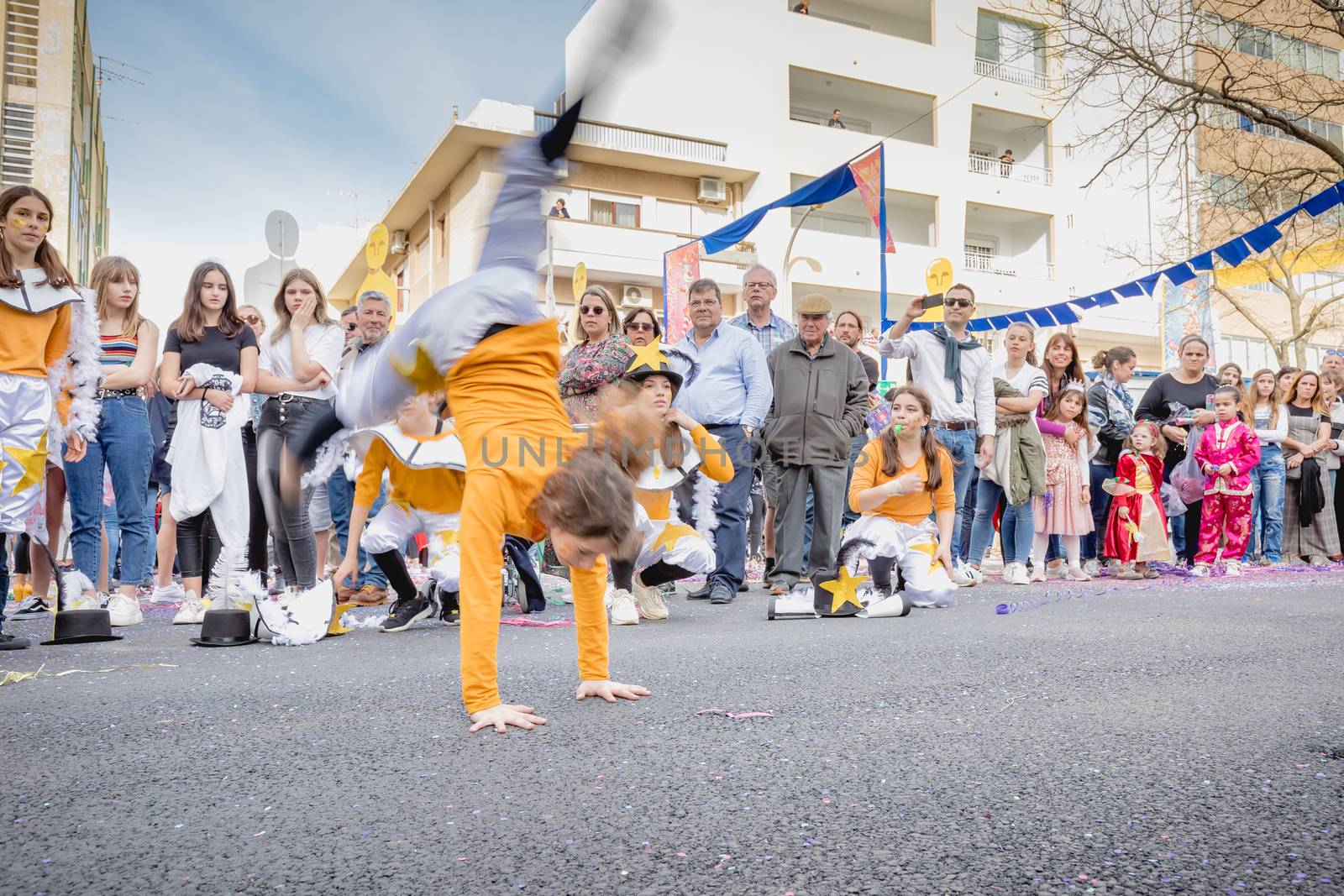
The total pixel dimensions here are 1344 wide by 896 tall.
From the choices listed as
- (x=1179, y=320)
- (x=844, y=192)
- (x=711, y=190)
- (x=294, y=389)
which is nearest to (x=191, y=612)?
(x=294, y=389)

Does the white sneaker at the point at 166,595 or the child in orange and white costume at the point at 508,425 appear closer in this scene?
the child in orange and white costume at the point at 508,425

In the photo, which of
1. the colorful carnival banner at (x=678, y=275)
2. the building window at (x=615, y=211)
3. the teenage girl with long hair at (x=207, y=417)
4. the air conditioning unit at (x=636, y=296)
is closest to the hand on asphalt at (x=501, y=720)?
the teenage girl with long hair at (x=207, y=417)

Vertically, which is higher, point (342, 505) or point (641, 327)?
point (641, 327)

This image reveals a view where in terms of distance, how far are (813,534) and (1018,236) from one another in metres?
23.4

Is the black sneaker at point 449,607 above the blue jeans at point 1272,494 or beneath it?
beneath

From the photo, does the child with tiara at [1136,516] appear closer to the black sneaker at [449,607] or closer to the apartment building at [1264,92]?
the apartment building at [1264,92]

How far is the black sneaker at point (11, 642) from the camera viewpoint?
12.8 ft

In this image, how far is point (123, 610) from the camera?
482 centimetres

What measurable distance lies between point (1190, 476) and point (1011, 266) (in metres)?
18.9

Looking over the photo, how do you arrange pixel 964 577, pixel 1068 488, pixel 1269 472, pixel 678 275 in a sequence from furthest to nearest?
pixel 678 275
pixel 1269 472
pixel 1068 488
pixel 964 577

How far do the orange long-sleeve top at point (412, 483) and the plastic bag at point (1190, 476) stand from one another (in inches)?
227

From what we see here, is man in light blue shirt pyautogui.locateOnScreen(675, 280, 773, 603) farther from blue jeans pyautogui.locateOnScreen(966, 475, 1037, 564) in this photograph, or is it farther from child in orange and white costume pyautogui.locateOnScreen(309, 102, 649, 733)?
child in orange and white costume pyautogui.locateOnScreen(309, 102, 649, 733)

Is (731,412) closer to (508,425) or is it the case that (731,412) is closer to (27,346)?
(508,425)

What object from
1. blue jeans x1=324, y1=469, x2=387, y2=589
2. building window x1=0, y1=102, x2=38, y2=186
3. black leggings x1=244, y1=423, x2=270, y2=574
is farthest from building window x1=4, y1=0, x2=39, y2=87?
black leggings x1=244, y1=423, x2=270, y2=574
